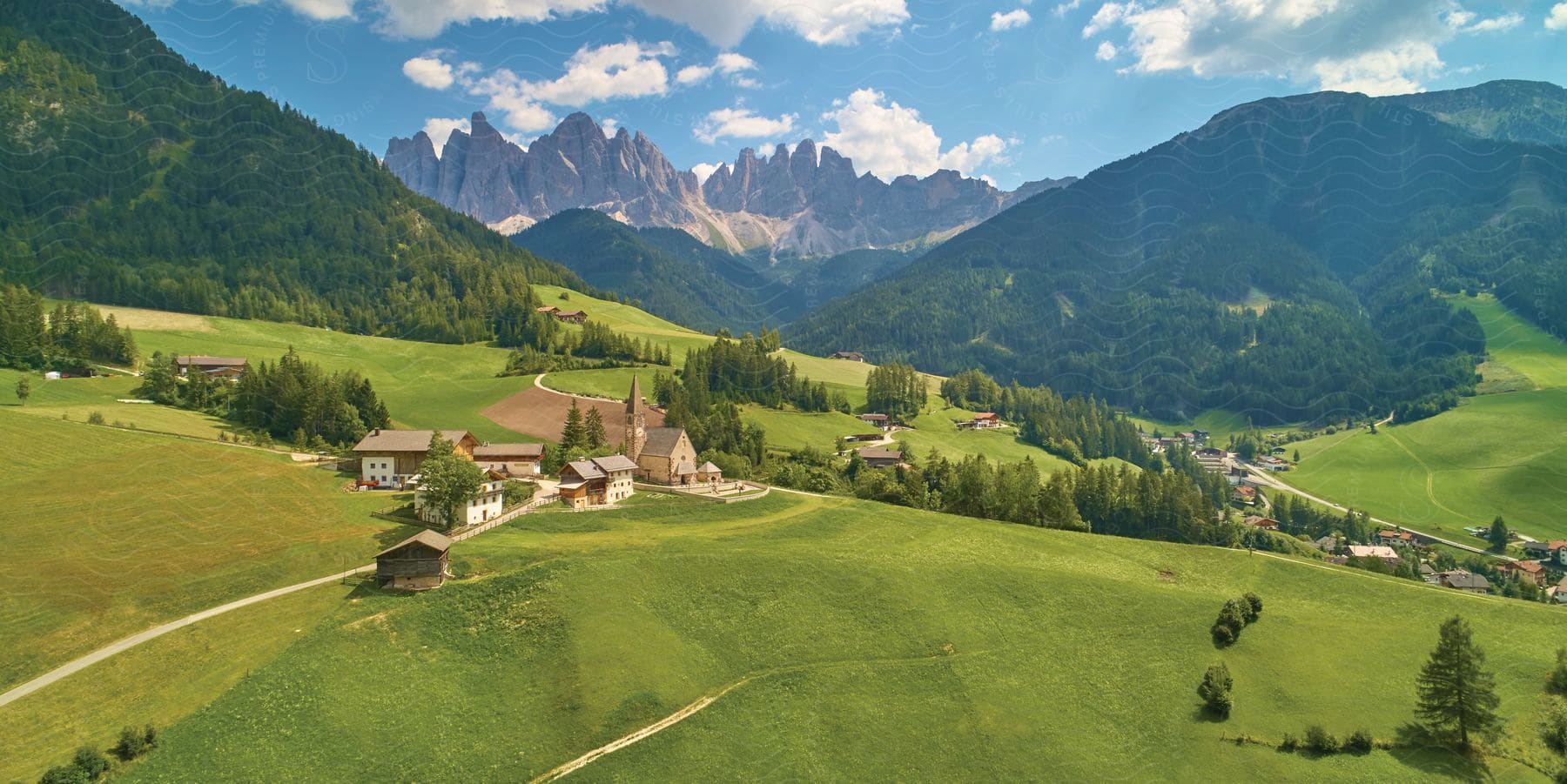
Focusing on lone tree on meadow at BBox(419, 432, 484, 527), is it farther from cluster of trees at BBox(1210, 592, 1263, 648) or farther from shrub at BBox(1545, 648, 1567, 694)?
shrub at BBox(1545, 648, 1567, 694)

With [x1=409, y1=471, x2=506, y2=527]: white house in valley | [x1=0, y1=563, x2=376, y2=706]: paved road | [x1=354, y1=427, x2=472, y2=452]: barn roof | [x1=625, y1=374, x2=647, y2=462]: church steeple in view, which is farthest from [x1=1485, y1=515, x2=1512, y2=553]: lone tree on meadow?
[x1=0, y1=563, x2=376, y2=706]: paved road

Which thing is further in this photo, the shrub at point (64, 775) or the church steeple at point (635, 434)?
the church steeple at point (635, 434)

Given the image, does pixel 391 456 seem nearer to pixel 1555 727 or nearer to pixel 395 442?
pixel 395 442

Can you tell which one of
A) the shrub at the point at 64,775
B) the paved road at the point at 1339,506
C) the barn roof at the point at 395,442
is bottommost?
the paved road at the point at 1339,506

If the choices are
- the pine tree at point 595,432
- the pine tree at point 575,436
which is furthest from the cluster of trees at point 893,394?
the pine tree at point 575,436

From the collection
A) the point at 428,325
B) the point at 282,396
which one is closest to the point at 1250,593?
the point at 282,396

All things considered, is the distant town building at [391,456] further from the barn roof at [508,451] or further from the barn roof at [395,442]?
the barn roof at [508,451]

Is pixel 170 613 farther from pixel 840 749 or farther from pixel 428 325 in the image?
pixel 428 325
